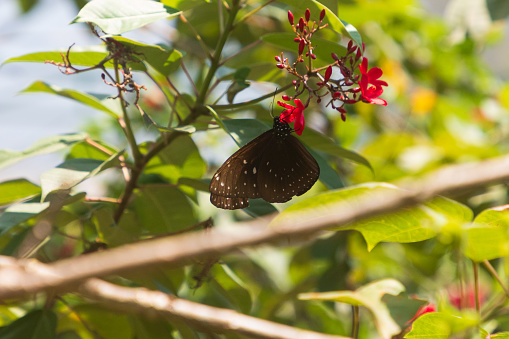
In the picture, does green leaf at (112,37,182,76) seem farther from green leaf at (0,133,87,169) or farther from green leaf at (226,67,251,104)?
green leaf at (0,133,87,169)

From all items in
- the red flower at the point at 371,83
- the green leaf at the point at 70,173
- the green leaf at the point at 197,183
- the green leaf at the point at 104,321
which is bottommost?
the green leaf at the point at 104,321

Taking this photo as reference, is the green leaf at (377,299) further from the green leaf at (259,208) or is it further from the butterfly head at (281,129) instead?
the butterfly head at (281,129)

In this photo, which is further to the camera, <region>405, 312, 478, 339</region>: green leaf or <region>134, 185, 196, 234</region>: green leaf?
<region>134, 185, 196, 234</region>: green leaf

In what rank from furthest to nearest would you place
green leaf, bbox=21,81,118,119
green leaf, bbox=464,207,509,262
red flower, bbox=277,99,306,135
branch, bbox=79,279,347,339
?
green leaf, bbox=21,81,118,119, red flower, bbox=277,99,306,135, green leaf, bbox=464,207,509,262, branch, bbox=79,279,347,339

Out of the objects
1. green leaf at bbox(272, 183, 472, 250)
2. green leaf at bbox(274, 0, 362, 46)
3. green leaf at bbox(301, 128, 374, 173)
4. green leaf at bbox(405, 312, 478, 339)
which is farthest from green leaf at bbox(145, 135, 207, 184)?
green leaf at bbox(405, 312, 478, 339)

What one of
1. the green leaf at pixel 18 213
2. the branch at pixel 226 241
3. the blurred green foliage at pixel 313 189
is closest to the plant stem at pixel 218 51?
the blurred green foliage at pixel 313 189

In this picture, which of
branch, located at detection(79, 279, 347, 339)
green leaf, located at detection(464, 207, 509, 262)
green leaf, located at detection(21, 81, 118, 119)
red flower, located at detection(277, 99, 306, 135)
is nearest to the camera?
branch, located at detection(79, 279, 347, 339)

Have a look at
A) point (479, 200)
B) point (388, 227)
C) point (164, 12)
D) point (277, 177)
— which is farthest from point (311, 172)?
point (479, 200)
